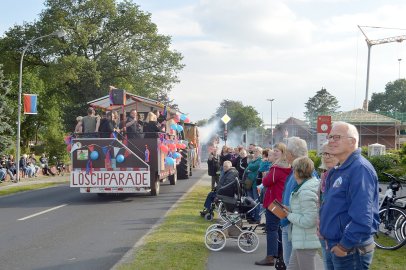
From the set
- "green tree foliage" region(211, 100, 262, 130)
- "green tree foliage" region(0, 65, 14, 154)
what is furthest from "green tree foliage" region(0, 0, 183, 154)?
"green tree foliage" region(211, 100, 262, 130)

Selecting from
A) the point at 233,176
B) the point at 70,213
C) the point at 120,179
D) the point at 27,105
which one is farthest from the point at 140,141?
the point at 27,105

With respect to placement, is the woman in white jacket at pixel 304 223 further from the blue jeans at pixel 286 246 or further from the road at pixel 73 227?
the road at pixel 73 227

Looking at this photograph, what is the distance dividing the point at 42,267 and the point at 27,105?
2374 cm

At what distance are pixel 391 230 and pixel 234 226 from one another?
2.99 m

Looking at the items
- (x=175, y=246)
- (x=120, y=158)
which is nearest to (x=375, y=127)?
(x=120, y=158)

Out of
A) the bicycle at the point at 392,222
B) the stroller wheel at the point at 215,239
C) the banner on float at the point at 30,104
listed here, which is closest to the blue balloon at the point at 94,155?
the stroller wheel at the point at 215,239

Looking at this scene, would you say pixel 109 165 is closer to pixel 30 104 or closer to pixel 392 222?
pixel 392 222

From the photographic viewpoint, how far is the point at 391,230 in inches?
393

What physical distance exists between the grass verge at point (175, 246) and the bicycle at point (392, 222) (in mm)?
3312

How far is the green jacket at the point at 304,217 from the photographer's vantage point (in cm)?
516

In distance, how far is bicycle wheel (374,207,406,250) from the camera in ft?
31.0

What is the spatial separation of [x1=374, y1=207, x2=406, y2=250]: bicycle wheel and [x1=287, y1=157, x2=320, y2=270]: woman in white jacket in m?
4.59

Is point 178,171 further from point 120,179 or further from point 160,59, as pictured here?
point 160,59

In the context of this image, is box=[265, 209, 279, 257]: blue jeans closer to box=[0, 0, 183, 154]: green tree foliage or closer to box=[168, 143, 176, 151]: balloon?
box=[168, 143, 176, 151]: balloon
